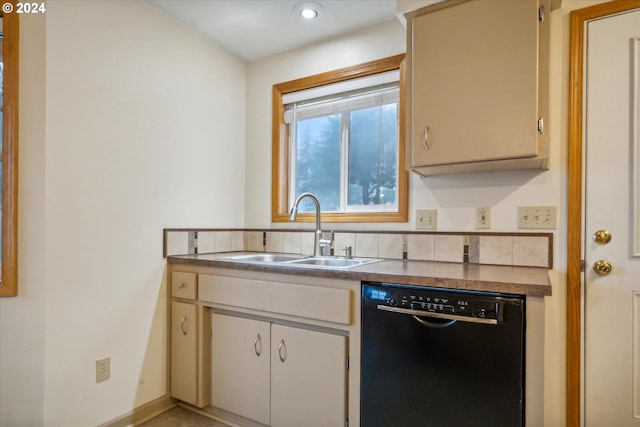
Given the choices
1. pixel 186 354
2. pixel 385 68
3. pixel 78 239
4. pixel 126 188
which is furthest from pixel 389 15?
pixel 186 354

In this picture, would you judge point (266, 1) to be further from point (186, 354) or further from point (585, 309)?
point (585, 309)

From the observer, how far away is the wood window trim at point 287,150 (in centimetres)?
213

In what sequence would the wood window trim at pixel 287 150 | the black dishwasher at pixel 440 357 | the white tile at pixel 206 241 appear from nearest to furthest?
the black dishwasher at pixel 440 357, the wood window trim at pixel 287 150, the white tile at pixel 206 241

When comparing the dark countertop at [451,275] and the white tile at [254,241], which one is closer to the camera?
the dark countertop at [451,275]

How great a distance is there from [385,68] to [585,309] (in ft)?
5.28

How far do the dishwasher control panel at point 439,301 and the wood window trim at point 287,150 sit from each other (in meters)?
0.75

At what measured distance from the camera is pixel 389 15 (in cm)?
215

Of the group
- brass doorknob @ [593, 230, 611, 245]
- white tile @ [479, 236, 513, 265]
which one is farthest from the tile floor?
brass doorknob @ [593, 230, 611, 245]

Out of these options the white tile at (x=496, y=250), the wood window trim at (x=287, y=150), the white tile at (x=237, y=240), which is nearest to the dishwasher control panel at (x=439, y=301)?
the white tile at (x=496, y=250)

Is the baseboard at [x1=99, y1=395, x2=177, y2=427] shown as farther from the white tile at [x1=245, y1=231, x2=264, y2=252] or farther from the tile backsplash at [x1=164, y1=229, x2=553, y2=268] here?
the white tile at [x1=245, y1=231, x2=264, y2=252]

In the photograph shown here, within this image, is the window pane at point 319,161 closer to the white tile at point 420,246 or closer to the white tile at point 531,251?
the white tile at point 420,246

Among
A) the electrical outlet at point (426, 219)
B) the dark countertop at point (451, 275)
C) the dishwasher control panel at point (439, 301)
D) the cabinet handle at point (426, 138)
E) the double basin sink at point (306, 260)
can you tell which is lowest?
the dishwasher control panel at point (439, 301)

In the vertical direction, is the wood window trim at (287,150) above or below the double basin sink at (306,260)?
above

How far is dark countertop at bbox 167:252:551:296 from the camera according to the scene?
125 cm
